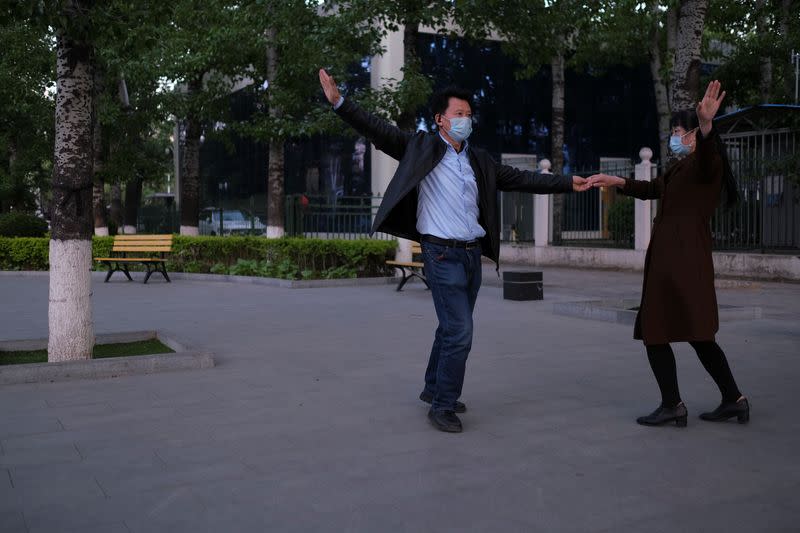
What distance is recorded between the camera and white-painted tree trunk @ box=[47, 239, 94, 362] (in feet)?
24.6

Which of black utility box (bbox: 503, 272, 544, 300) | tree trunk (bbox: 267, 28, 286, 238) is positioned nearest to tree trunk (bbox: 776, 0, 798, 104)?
black utility box (bbox: 503, 272, 544, 300)

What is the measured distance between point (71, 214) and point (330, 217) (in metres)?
Result: 11.3

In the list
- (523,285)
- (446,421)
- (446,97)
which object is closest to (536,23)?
(523,285)

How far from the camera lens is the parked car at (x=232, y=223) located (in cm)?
2499

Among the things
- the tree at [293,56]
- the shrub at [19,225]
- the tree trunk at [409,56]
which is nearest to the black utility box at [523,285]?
the tree trunk at [409,56]

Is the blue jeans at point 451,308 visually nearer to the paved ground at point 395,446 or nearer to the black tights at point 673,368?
the paved ground at point 395,446

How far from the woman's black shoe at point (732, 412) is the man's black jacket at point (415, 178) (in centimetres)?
167

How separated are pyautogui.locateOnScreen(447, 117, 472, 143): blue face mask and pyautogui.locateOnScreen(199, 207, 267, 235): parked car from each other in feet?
61.4

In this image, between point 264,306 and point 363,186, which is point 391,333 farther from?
point 363,186

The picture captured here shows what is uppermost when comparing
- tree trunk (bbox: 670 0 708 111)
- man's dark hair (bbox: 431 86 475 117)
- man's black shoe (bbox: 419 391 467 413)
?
tree trunk (bbox: 670 0 708 111)

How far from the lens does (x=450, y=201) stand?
5531 mm

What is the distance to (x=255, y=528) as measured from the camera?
148 inches

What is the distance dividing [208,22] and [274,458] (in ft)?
57.0

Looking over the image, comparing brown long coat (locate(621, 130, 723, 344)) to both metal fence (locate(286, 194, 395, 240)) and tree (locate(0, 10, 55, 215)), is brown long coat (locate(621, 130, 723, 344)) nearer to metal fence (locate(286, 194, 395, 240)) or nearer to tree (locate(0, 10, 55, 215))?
metal fence (locate(286, 194, 395, 240))
